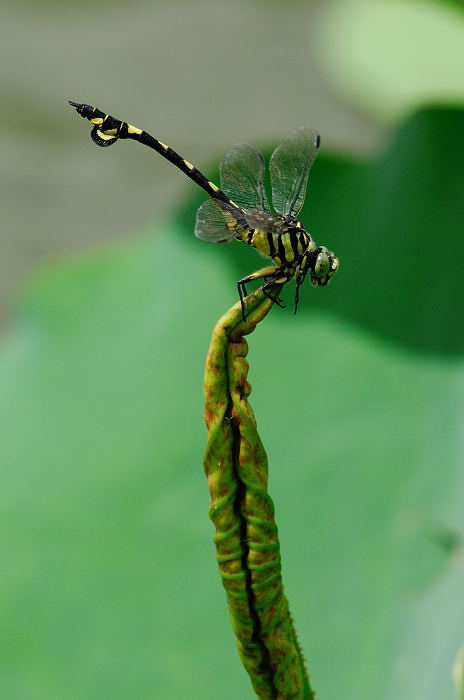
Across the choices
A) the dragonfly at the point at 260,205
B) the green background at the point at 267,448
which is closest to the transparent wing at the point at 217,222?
the dragonfly at the point at 260,205

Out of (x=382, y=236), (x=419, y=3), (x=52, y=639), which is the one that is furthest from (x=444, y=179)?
(x=419, y=3)

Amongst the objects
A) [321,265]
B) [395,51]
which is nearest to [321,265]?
[321,265]

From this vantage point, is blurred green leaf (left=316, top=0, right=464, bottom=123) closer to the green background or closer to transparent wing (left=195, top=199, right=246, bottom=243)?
the green background

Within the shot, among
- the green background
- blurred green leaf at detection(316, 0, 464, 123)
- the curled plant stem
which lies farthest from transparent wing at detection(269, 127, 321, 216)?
blurred green leaf at detection(316, 0, 464, 123)

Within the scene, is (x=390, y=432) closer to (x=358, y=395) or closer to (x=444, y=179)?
(x=358, y=395)

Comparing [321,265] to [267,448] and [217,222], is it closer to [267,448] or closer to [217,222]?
[217,222]
